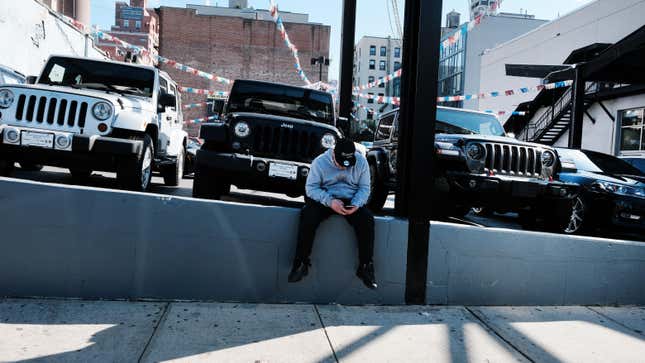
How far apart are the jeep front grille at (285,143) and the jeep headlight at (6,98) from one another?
9.19ft

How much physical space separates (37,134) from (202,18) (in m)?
35.1

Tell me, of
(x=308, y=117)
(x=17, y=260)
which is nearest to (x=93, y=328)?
(x=17, y=260)

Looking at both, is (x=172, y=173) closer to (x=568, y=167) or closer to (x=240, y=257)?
(x=240, y=257)

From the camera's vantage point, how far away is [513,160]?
6484 mm

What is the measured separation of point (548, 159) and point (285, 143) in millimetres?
3628

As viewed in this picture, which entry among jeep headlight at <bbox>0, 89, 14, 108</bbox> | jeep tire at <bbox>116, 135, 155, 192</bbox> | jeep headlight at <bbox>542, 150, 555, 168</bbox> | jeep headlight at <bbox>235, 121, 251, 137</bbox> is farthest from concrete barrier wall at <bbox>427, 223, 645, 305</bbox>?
jeep headlight at <bbox>0, 89, 14, 108</bbox>

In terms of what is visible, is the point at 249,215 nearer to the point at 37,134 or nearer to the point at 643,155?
the point at 37,134

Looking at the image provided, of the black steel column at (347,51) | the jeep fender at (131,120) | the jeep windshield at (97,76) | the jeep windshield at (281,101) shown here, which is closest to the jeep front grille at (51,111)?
the jeep fender at (131,120)

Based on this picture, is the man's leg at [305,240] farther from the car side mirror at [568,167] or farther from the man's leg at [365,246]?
the car side mirror at [568,167]

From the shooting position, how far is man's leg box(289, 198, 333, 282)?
3971 mm

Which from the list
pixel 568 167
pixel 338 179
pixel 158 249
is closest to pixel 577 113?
pixel 568 167

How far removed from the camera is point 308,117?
22.1 feet

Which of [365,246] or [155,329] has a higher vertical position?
[365,246]

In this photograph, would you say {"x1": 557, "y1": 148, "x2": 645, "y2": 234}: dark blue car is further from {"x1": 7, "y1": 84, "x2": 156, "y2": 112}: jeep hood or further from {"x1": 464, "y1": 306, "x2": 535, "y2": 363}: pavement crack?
{"x1": 7, "y1": 84, "x2": 156, "y2": 112}: jeep hood
